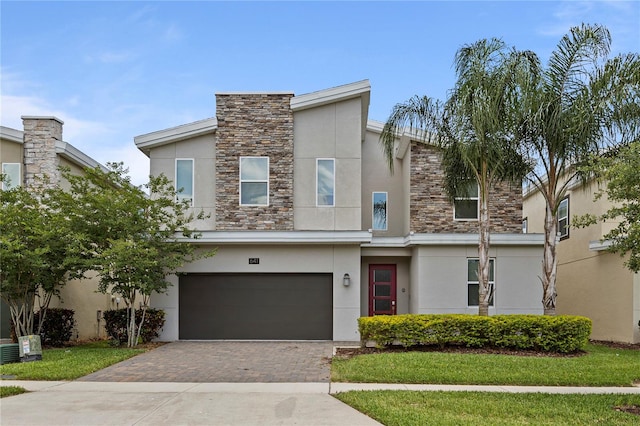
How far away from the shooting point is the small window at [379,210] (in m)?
20.3

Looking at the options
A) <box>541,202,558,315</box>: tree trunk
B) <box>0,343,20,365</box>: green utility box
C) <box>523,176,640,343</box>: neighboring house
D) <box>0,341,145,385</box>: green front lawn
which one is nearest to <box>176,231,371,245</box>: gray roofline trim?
<box>0,341,145,385</box>: green front lawn

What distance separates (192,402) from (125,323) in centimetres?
827

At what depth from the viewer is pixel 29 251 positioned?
13953 millimetres

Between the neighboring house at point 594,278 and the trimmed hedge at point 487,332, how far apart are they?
9.72ft

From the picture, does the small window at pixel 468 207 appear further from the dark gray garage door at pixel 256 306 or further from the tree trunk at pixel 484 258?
the dark gray garage door at pixel 256 306

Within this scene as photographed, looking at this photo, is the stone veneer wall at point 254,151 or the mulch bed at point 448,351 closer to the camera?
the mulch bed at point 448,351

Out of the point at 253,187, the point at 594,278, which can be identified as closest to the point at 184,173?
the point at 253,187

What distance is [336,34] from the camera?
48.5 ft

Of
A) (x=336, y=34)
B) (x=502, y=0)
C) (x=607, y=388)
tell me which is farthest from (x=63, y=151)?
(x=607, y=388)

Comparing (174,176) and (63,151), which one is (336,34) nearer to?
(174,176)

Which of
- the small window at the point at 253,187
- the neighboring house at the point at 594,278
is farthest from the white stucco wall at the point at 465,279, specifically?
the small window at the point at 253,187

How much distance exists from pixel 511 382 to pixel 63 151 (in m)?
14.5

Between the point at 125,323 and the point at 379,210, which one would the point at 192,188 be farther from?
the point at 379,210

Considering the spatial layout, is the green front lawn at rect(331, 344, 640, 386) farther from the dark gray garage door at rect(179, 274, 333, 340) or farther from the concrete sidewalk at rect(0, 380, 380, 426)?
the dark gray garage door at rect(179, 274, 333, 340)
